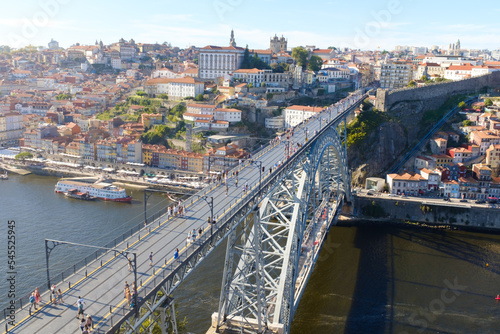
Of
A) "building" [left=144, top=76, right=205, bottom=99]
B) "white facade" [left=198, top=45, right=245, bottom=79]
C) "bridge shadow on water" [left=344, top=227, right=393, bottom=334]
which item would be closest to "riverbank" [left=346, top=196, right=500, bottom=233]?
"bridge shadow on water" [left=344, top=227, right=393, bottom=334]

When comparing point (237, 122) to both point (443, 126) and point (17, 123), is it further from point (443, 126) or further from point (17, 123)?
point (17, 123)

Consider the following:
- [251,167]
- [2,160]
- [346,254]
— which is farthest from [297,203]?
[2,160]

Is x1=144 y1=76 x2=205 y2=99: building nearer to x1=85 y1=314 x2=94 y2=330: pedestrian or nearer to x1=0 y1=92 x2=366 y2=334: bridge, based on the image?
x1=0 y1=92 x2=366 y2=334: bridge

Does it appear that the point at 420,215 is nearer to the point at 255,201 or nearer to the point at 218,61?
the point at 255,201

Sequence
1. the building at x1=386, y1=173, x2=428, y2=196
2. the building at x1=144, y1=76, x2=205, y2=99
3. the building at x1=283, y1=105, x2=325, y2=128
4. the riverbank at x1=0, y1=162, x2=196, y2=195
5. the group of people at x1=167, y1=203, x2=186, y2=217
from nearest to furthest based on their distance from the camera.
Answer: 1. the group of people at x1=167, y1=203, x2=186, y2=217
2. the building at x1=386, y1=173, x2=428, y2=196
3. the riverbank at x1=0, y1=162, x2=196, y2=195
4. the building at x1=283, y1=105, x2=325, y2=128
5. the building at x1=144, y1=76, x2=205, y2=99

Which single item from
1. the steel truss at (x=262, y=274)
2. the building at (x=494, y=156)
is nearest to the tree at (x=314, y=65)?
the building at (x=494, y=156)
